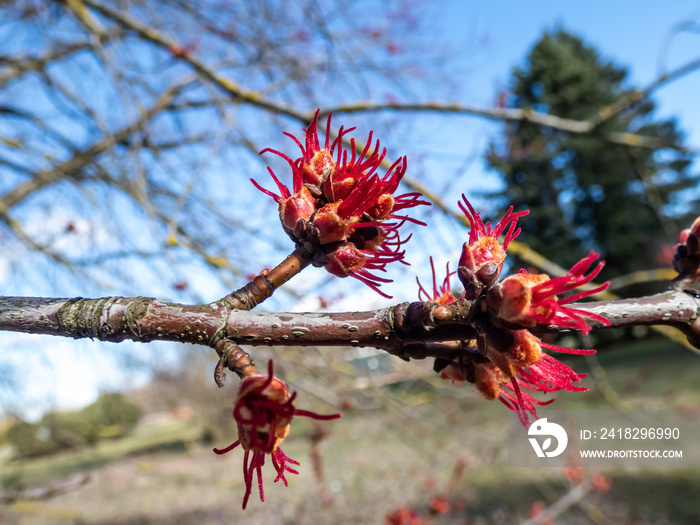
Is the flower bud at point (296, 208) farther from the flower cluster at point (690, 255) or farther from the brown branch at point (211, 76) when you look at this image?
the brown branch at point (211, 76)

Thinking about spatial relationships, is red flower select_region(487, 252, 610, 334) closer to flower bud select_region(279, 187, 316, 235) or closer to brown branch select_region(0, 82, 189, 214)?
flower bud select_region(279, 187, 316, 235)

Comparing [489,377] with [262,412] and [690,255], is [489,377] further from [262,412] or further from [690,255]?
[690,255]

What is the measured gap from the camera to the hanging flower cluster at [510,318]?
2.30ft

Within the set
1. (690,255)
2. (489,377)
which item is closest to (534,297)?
(489,377)

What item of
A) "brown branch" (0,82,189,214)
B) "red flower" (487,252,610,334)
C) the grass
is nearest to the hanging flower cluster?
"red flower" (487,252,610,334)

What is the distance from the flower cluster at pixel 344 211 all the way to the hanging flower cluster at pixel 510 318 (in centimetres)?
13

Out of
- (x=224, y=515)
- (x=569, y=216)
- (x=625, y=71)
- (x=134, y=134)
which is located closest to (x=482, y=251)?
(x=134, y=134)

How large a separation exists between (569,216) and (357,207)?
1503 centimetres

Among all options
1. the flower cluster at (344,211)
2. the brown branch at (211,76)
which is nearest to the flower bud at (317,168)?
the flower cluster at (344,211)

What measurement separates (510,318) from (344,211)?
34 centimetres

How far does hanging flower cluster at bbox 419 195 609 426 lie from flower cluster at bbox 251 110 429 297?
130 mm

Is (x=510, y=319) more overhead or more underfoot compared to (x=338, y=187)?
more underfoot

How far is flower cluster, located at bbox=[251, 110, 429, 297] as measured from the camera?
2.77 feet

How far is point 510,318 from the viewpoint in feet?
2.32
